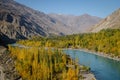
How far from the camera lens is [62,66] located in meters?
112

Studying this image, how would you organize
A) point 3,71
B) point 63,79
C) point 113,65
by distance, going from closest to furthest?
point 3,71 → point 63,79 → point 113,65

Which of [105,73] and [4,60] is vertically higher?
[4,60]

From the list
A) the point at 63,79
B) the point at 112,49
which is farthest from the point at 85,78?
the point at 112,49

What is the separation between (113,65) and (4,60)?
67673mm

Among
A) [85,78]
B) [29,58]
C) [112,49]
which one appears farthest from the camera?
[112,49]

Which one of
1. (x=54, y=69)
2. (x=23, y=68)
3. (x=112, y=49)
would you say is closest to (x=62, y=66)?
(x=54, y=69)

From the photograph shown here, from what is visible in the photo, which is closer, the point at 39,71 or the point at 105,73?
the point at 39,71

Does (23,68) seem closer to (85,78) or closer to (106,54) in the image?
(85,78)

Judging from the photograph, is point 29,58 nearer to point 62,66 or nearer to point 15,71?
point 62,66

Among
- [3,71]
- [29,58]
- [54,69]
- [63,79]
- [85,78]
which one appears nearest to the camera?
[3,71]

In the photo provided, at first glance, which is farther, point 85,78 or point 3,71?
point 85,78

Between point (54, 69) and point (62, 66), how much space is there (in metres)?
5.77

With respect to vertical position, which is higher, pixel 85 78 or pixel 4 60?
pixel 4 60

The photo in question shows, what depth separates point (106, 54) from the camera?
17988 centimetres
